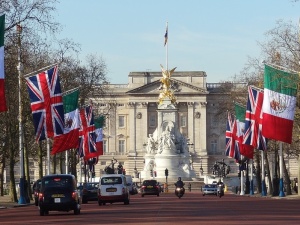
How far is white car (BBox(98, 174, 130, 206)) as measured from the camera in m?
63.3

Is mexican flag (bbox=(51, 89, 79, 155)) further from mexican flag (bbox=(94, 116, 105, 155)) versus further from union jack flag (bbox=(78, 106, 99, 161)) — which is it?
mexican flag (bbox=(94, 116, 105, 155))

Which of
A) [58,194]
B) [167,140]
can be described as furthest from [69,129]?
[167,140]

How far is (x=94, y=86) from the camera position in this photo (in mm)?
103812

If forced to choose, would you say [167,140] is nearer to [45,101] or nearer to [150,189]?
[150,189]

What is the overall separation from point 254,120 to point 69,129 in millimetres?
13756

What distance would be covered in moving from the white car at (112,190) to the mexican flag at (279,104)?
8.60 meters

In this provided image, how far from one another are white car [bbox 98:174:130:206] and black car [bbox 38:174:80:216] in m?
14.6

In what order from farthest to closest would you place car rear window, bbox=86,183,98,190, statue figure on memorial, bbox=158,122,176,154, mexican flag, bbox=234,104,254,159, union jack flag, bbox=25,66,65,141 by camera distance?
statue figure on memorial, bbox=158,122,176,154 → mexican flag, bbox=234,104,254,159 → car rear window, bbox=86,183,98,190 → union jack flag, bbox=25,66,65,141

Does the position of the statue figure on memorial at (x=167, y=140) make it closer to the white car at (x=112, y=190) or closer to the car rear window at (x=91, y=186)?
the car rear window at (x=91, y=186)

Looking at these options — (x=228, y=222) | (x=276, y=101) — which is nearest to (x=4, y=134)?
(x=276, y=101)

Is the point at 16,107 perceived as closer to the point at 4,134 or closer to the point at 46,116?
the point at 4,134

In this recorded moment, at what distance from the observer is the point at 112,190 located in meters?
63.3

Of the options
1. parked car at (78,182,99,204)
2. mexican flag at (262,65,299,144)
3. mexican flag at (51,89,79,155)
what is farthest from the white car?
parked car at (78,182,99,204)

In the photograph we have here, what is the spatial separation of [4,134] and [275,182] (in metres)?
23.3
